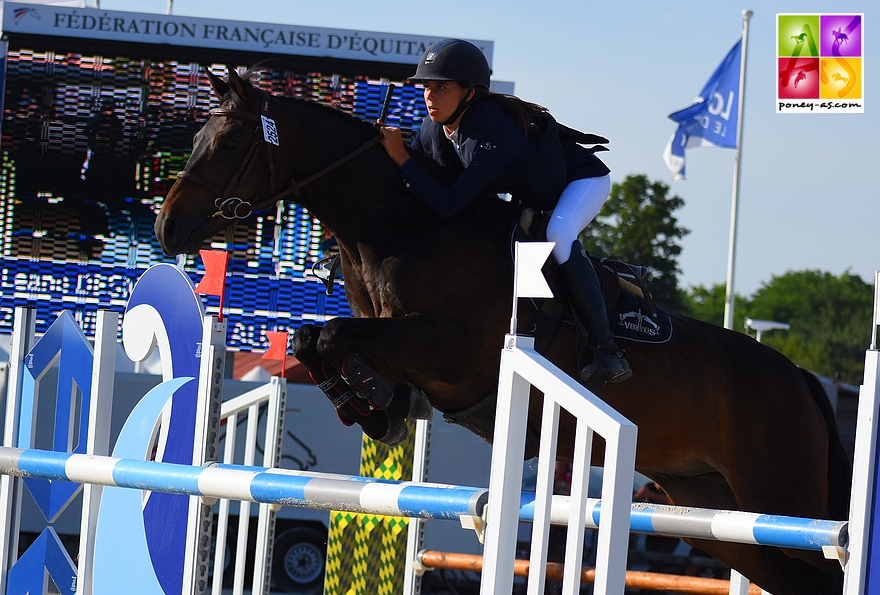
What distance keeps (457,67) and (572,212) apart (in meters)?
0.58

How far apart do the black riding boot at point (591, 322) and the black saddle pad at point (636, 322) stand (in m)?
0.15

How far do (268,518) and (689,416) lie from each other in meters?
1.87

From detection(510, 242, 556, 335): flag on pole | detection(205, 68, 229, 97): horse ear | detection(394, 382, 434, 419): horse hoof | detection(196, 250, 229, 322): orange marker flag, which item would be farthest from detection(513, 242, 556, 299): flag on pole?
detection(205, 68, 229, 97): horse ear

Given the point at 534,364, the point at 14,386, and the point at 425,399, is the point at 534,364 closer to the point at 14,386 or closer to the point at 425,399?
the point at 425,399

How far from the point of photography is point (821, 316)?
56969 mm

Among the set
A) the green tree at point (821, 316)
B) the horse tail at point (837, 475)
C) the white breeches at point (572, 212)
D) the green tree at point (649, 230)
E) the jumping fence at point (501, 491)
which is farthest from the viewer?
the green tree at point (821, 316)

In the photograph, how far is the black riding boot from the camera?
3.36 metres

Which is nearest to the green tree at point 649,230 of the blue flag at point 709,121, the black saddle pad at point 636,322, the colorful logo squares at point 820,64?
the blue flag at point 709,121

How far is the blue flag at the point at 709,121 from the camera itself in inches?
519

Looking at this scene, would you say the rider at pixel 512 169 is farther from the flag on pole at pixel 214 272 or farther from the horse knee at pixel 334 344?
the flag on pole at pixel 214 272

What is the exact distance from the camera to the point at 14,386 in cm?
353

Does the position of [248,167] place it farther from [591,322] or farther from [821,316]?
[821,316]

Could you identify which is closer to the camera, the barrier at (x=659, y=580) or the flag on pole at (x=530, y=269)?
the flag on pole at (x=530, y=269)

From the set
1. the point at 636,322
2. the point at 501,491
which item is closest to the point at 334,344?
the point at 636,322
